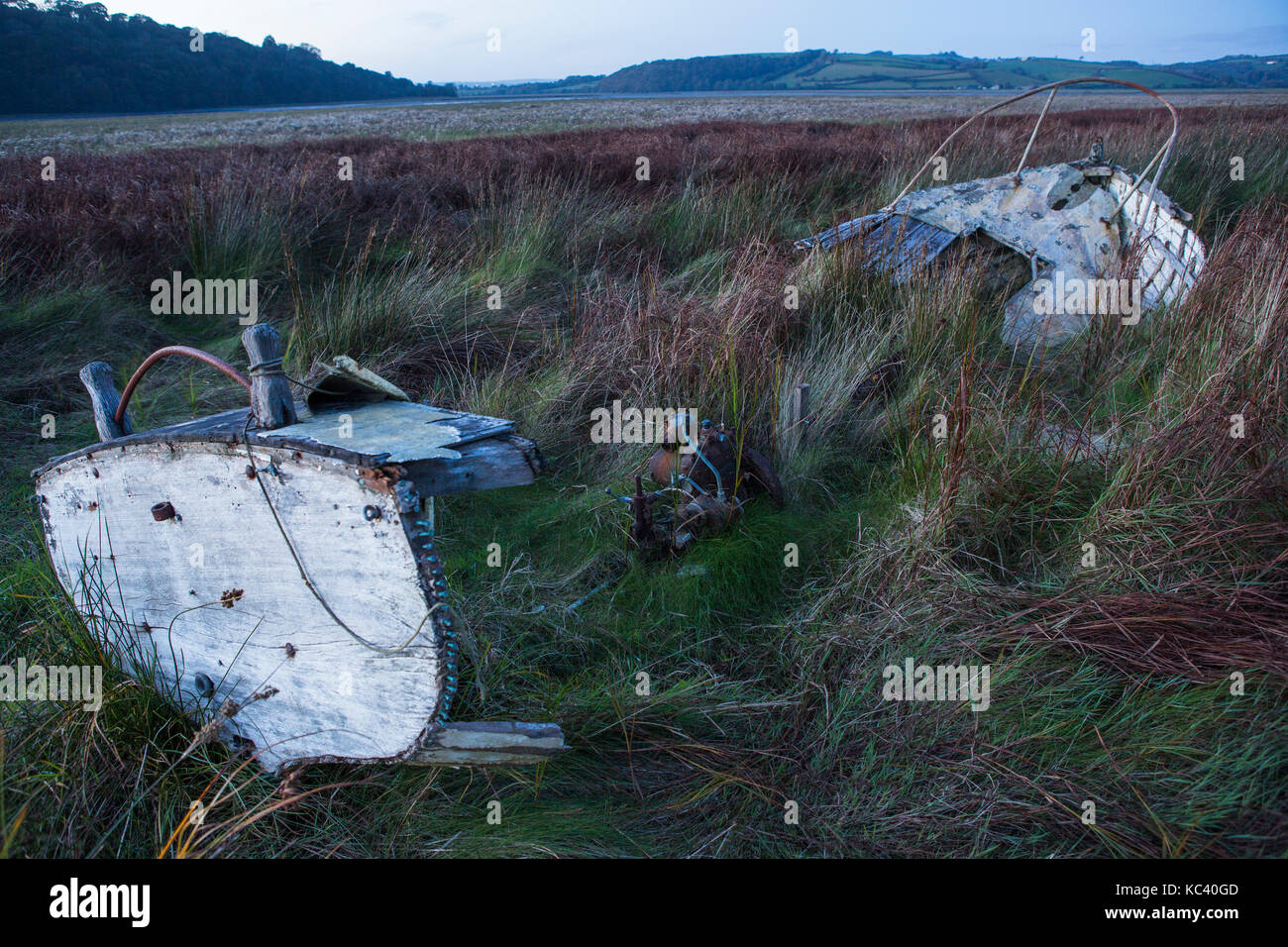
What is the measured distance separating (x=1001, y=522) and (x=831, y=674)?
35.7 inches

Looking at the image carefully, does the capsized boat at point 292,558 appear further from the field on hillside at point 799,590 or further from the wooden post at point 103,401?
the field on hillside at point 799,590

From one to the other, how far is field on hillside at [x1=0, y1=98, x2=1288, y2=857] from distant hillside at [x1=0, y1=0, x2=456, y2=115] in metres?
39.9

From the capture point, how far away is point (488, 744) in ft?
5.53

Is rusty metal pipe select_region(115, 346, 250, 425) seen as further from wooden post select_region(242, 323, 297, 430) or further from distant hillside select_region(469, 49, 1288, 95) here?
distant hillside select_region(469, 49, 1288, 95)

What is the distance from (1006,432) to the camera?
2842 mm

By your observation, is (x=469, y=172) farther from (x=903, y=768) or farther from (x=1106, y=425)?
(x=903, y=768)

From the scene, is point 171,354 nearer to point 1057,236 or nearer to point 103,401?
point 103,401

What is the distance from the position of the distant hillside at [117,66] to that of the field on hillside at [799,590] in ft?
131

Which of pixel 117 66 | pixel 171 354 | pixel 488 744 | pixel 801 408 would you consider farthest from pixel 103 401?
pixel 117 66

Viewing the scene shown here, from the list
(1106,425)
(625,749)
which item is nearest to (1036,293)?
(1106,425)

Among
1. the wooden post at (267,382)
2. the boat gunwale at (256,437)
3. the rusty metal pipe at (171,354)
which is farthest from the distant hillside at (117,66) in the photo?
the wooden post at (267,382)

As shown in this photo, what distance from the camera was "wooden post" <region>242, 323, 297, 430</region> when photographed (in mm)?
1720

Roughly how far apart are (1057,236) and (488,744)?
5885 millimetres

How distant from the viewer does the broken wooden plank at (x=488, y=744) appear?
1678 mm
